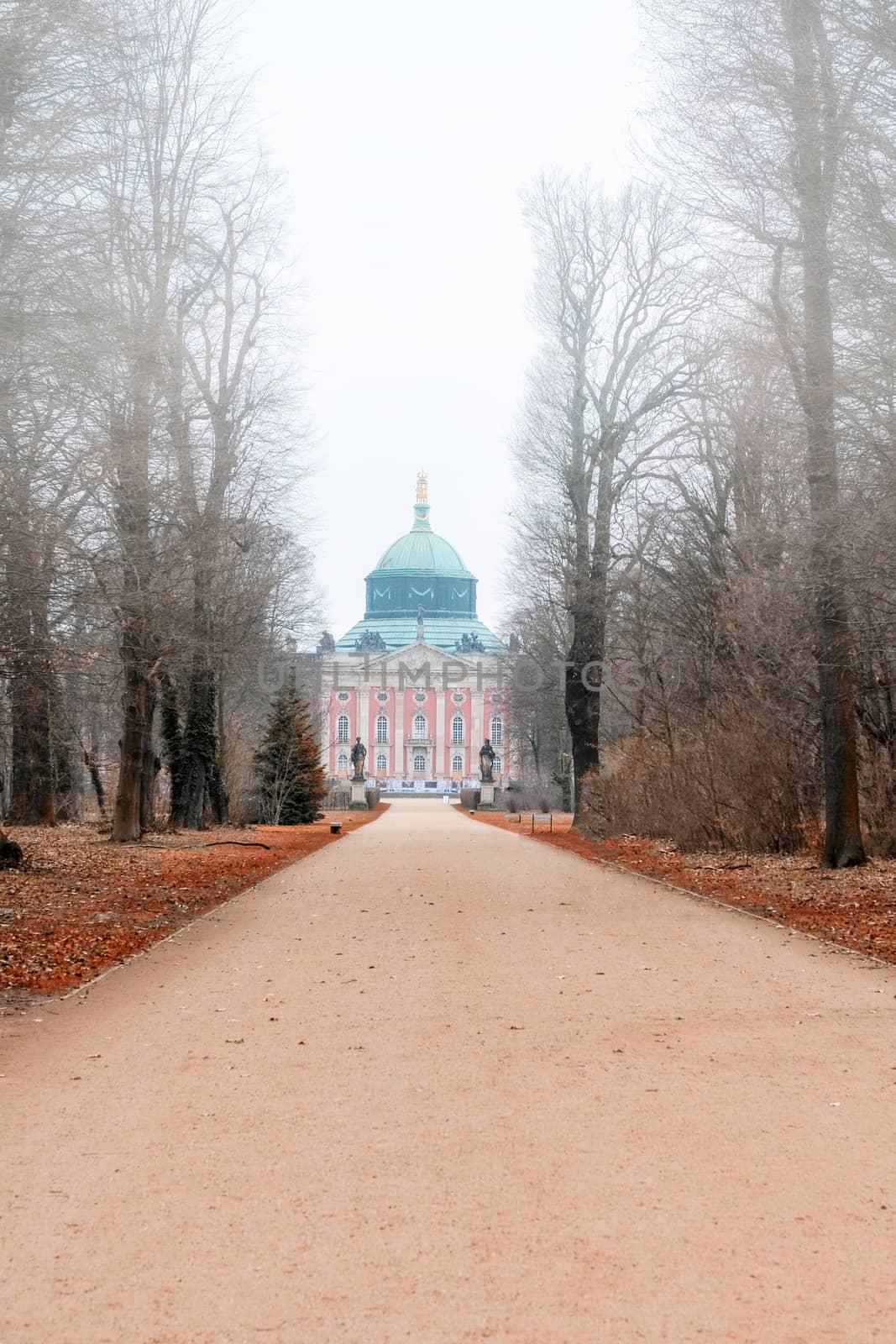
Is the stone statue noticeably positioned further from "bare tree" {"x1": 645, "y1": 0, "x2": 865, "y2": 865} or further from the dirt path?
the dirt path

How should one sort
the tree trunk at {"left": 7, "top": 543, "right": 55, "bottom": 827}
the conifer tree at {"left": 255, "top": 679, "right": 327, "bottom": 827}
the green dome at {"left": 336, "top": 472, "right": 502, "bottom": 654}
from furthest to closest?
the green dome at {"left": 336, "top": 472, "right": 502, "bottom": 654}
the conifer tree at {"left": 255, "top": 679, "right": 327, "bottom": 827}
the tree trunk at {"left": 7, "top": 543, "right": 55, "bottom": 827}

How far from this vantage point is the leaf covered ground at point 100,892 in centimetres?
1062

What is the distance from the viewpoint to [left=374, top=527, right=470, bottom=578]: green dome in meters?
145

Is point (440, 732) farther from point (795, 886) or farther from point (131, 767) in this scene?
point (795, 886)

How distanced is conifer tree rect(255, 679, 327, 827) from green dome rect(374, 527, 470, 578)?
102601 millimetres

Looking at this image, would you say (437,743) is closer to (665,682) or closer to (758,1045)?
(665,682)

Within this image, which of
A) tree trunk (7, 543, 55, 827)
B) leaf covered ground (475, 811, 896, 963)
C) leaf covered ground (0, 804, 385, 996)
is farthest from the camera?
tree trunk (7, 543, 55, 827)

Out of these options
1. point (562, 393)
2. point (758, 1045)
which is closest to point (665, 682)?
point (562, 393)

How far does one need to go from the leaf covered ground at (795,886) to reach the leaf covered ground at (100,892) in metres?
5.31

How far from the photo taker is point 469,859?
23516mm

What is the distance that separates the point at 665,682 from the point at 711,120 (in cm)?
1562

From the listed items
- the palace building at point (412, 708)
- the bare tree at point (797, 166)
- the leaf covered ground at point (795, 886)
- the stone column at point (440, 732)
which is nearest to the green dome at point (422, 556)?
the palace building at point (412, 708)

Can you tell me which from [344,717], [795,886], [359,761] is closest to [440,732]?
[344,717]

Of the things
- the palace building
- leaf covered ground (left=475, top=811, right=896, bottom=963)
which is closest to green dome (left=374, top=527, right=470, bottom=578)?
the palace building
